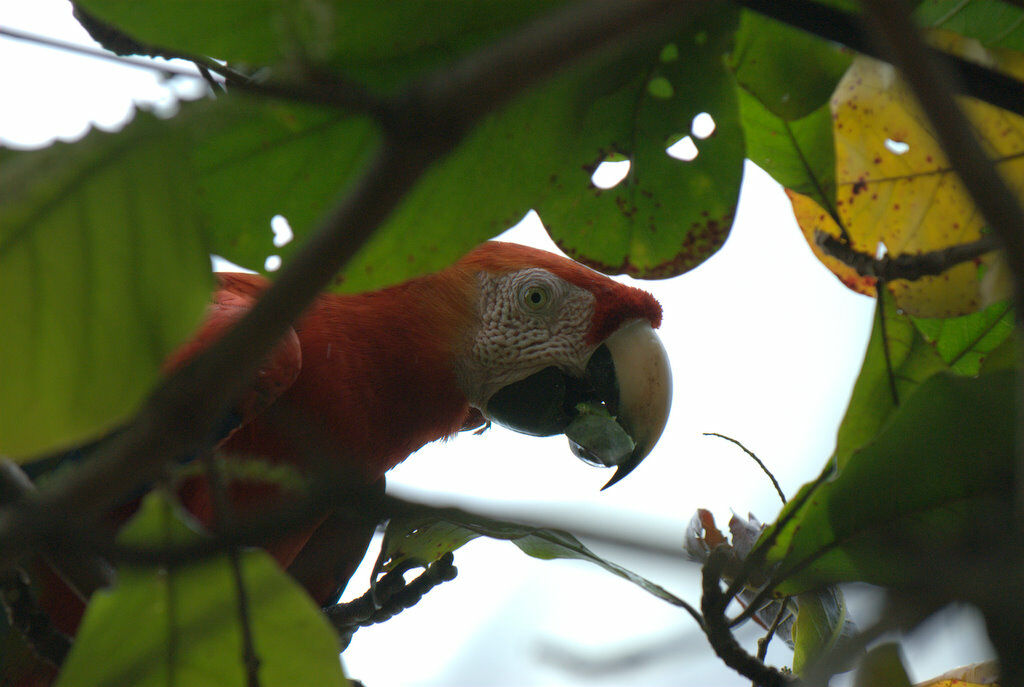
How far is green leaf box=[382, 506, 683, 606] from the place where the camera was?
348 mm

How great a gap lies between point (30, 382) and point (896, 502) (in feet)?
1.65

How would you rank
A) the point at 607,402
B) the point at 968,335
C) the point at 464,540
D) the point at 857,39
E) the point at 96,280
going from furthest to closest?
the point at 607,402 < the point at 464,540 < the point at 968,335 < the point at 857,39 < the point at 96,280

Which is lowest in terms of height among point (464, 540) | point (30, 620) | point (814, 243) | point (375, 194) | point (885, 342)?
point (30, 620)

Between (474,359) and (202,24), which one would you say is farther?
(474,359)

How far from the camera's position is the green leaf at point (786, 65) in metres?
0.63

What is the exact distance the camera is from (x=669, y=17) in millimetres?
276

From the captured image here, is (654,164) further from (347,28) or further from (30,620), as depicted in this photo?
(30,620)

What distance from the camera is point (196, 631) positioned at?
48 centimetres

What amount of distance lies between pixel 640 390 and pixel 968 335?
0.64 metres

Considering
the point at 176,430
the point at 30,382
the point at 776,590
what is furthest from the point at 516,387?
the point at 176,430

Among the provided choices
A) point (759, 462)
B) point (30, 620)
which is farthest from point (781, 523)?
point (30, 620)

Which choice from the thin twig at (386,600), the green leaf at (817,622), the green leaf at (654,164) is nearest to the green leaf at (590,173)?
the green leaf at (654,164)

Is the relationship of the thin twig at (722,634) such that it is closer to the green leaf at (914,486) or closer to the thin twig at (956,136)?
the green leaf at (914,486)

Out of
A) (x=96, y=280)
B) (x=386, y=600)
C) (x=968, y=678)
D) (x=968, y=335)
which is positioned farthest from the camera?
(x=386, y=600)
